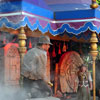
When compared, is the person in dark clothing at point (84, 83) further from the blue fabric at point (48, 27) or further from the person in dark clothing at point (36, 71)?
the person in dark clothing at point (36, 71)

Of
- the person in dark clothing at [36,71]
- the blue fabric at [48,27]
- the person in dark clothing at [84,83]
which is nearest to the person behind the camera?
the person in dark clothing at [36,71]

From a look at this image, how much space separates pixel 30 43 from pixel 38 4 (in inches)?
72.6

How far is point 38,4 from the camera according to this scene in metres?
9.04

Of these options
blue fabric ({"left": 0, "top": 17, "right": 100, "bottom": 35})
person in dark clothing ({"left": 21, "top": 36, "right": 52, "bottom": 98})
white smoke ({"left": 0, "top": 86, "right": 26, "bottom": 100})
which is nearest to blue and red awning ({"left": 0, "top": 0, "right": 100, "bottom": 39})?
blue fabric ({"left": 0, "top": 17, "right": 100, "bottom": 35})

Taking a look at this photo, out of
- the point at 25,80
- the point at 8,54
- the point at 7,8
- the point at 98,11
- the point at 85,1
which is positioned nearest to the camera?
the point at 25,80

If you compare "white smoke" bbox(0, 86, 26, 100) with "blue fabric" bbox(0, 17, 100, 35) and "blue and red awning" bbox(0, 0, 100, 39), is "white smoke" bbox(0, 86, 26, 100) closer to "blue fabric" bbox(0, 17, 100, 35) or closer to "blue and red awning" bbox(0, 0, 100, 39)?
"blue fabric" bbox(0, 17, 100, 35)

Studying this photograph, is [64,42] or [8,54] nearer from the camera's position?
[8,54]

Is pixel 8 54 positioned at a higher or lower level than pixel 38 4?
lower

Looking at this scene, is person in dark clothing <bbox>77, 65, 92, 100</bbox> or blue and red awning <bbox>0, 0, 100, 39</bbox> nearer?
blue and red awning <bbox>0, 0, 100, 39</bbox>

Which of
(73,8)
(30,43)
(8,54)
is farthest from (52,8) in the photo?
(8,54)

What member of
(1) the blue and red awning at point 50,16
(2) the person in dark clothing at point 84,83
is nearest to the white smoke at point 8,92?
(1) the blue and red awning at point 50,16

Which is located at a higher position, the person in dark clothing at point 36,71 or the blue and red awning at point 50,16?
the blue and red awning at point 50,16

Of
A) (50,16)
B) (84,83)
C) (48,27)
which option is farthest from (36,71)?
(84,83)

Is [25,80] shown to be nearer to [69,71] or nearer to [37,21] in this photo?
[37,21]
